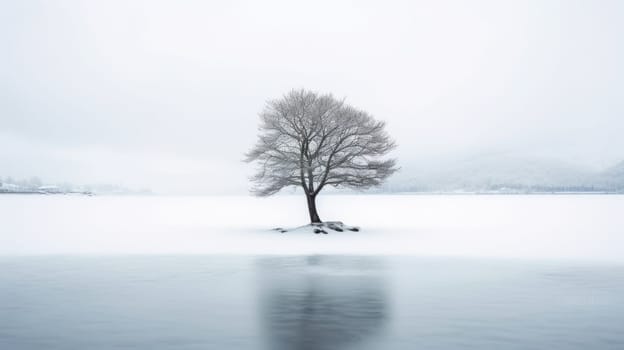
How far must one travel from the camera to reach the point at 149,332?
45.5ft

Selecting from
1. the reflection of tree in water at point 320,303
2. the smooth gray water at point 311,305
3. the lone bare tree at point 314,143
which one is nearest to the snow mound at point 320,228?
the lone bare tree at point 314,143

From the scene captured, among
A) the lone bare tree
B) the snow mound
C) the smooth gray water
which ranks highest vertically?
the lone bare tree

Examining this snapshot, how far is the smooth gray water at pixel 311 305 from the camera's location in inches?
523

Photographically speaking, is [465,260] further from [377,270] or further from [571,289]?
[571,289]

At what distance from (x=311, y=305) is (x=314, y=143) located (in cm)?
3928

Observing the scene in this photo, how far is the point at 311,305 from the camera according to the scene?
Answer: 1769cm

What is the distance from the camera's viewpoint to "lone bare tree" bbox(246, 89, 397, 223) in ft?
181

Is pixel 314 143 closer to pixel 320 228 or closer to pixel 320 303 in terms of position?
pixel 320 228

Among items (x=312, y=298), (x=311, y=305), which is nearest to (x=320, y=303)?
(x=311, y=305)

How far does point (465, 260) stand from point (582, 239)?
62.3 feet

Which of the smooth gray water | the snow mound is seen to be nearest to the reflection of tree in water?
the smooth gray water

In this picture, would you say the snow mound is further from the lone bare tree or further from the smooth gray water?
the smooth gray water

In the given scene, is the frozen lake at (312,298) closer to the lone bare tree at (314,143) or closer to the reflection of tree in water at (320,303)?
the reflection of tree in water at (320,303)

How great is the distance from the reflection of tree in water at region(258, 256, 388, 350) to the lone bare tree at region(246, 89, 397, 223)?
26612 mm
